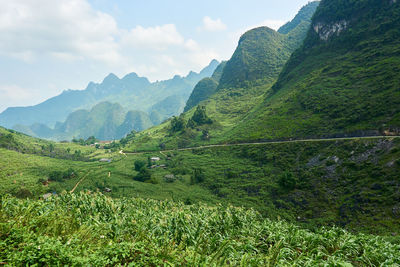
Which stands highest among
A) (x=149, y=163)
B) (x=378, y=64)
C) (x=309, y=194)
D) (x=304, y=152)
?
(x=378, y=64)

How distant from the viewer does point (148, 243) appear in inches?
283

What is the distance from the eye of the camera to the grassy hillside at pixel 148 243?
17.5 ft

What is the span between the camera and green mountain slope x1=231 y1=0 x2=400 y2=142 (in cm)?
4409

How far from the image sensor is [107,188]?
43688mm

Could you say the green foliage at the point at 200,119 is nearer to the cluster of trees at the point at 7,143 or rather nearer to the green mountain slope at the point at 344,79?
the green mountain slope at the point at 344,79

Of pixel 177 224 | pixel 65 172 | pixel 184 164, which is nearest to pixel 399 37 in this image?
pixel 184 164

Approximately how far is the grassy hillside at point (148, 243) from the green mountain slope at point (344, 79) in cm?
4194

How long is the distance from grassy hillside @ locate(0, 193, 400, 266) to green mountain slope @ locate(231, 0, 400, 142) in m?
41.9

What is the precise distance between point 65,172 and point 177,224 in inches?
2141

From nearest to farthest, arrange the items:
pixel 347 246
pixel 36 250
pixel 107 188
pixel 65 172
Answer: pixel 36 250, pixel 347 246, pixel 107 188, pixel 65 172

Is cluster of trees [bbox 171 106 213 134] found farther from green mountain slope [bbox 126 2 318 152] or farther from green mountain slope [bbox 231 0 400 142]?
green mountain slope [bbox 231 0 400 142]

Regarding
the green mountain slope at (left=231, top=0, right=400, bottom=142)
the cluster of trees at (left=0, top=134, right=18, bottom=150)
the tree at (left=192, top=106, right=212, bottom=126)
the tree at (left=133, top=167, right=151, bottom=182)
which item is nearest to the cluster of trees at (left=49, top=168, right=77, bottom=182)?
the tree at (left=133, top=167, right=151, bottom=182)

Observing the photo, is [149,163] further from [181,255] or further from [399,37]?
[399,37]

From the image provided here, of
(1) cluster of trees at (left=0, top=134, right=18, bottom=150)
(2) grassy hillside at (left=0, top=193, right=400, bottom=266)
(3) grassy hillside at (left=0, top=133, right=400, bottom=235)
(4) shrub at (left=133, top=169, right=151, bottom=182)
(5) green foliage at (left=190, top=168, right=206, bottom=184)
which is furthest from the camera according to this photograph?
(1) cluster of trees at (left=0, top=134, right=18, bottom=150)
